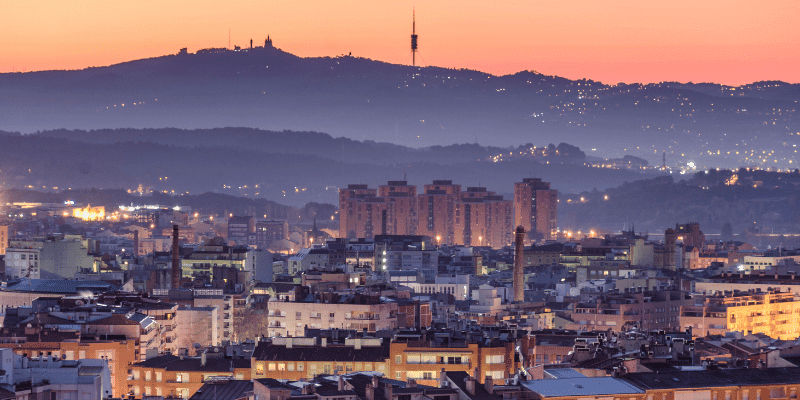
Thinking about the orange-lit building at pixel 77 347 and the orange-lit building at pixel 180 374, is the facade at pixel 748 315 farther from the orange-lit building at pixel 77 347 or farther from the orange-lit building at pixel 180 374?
the orange-lit building at pixel 77 347

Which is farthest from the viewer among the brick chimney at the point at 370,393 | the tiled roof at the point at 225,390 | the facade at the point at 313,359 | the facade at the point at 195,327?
the facade at the point at 195,327

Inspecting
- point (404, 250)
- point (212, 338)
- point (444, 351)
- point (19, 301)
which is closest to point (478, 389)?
point (444, 351)

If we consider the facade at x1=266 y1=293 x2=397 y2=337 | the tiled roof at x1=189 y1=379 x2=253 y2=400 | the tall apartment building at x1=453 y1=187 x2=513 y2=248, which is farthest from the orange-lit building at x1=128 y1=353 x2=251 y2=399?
the tall apartment building at x1=453 y1=187 x2=513 y2=248

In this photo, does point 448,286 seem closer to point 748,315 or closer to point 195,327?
point 748,315

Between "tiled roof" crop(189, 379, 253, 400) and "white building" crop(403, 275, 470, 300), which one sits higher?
"tiled roof" crop(189, 379, 253, 400)

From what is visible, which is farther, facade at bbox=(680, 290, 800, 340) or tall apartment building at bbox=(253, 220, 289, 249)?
tall apartment building at bbox=(253, 220, 289, 249)

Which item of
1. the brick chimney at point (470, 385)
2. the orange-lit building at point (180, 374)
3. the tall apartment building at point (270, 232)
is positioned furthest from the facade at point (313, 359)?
the tall apartment building at point (270, 232)

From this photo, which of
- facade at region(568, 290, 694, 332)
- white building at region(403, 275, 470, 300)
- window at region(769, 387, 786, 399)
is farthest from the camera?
white building at region(403, 275, 470, 300)

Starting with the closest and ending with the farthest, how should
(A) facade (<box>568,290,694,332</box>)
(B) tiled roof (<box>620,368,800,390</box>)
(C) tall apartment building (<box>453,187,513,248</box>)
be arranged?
1. (B) tiled roof (<box>620,368,800,390</box>)
2. (A) facade (<box>568,290,694,332</box>)
3. (C) tall apartment building (<box>453,187,513,248</box>)

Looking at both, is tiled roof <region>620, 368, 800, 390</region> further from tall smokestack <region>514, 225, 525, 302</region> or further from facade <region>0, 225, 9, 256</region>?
facade <region>0, 225, 9, 256</region>

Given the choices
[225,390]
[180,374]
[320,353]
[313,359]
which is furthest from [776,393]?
[180,374]

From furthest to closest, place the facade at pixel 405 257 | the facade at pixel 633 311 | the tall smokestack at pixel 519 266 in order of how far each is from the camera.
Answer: the facade at pixel 405 257, the tall smokestack at pixel 519 266, the facade at pixel 633 311

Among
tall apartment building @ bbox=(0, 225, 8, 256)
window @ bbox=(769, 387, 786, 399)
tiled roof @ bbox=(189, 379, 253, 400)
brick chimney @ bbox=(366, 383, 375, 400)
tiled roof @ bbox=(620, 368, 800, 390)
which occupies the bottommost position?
tiled roof @ bbox=(189, 379, 253, 400)
